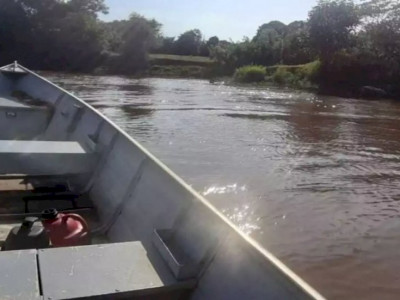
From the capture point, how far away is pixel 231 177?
20.9 feet

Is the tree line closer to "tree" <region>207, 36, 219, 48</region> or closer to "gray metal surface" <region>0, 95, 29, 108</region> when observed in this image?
"tree" <region>207, 36, 219, 48</region>

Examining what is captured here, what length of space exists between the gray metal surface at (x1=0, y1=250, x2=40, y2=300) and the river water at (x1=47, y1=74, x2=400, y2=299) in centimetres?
238

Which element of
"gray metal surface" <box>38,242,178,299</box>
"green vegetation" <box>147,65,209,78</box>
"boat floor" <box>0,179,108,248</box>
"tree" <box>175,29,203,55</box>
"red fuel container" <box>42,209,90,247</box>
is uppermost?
"tree" <box>175,29,203,55</box>

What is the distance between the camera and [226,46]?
4028 cm

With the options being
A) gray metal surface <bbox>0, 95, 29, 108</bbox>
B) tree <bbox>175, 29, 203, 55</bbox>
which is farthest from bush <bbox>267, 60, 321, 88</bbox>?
tree <bbox>175, 29, 203, 55</bbox>

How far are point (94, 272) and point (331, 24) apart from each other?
2652 centimetres

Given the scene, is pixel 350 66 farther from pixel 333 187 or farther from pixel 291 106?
pixel 333 187

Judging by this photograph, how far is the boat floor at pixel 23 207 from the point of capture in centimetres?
329

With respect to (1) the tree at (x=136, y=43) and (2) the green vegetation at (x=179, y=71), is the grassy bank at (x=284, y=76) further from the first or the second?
(1) the tree at (x=136, y=43)

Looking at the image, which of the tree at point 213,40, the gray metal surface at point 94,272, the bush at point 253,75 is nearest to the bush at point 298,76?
the bush at point 253,75

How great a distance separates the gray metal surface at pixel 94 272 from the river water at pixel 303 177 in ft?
6.52

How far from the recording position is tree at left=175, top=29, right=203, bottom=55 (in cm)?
5228

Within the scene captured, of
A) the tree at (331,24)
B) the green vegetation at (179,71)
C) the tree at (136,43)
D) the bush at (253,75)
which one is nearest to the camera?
the tree at (331,24)

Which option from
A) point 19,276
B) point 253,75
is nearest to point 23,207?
point 19,276
